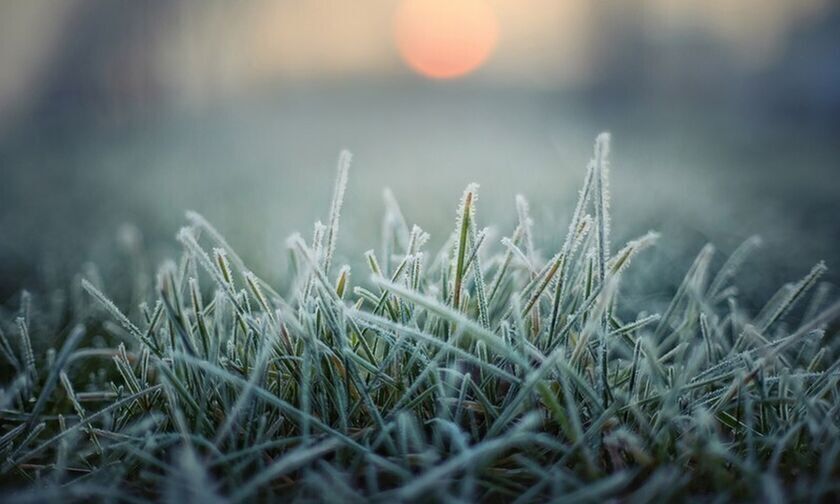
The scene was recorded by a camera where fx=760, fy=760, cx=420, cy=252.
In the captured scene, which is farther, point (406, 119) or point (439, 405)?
point (406, 119)

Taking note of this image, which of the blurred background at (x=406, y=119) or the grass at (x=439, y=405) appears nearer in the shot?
the grass at (x=439, y=405)

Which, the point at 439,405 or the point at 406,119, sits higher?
the point at 439,405

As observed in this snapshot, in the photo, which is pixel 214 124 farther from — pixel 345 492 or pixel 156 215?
pixel 345 492

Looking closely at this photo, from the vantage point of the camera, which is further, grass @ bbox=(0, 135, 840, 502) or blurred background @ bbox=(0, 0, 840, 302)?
blurred background @ bbox=(0, 0, 840, 302)
